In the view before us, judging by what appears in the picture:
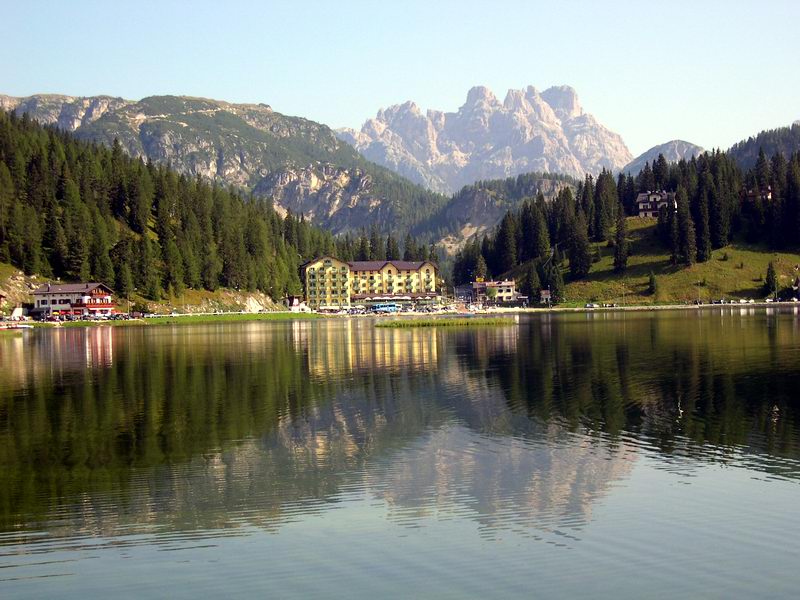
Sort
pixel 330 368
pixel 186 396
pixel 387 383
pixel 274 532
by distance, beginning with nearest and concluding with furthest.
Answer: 1. pixel 274 532
2. pixel 186 396
3. pixel 387 383
4. pixel 330 368

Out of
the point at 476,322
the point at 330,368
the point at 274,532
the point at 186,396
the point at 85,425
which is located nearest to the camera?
the point at 274,532

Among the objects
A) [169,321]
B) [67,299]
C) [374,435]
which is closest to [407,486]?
[374,435]

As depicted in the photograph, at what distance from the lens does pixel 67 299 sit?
171625 mm

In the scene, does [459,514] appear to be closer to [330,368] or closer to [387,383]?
[387,383]

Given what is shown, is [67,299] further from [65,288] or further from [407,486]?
[407,486]

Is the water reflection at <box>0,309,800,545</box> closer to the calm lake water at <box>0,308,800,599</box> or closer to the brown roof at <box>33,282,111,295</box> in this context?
the calm lake water at <box>0,308,800,599</box>

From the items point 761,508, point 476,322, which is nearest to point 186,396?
point 761,508

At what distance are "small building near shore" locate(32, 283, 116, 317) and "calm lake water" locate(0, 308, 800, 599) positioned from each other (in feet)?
401

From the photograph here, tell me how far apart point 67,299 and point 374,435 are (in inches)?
6081

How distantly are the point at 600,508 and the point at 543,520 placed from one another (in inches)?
89.5

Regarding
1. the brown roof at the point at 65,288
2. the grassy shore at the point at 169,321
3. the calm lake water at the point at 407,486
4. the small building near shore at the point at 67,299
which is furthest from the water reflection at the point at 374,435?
the small building near shore at the point at 67,299

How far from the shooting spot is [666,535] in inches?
819

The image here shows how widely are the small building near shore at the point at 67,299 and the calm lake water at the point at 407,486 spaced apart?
122184 mm

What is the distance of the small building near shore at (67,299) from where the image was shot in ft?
561
